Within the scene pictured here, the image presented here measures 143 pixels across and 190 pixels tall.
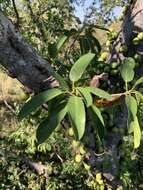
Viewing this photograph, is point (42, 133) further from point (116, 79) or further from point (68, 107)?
point (116, 79)

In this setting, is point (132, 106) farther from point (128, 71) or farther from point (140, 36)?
point (140, 36)

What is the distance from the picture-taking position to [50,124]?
1.30 m

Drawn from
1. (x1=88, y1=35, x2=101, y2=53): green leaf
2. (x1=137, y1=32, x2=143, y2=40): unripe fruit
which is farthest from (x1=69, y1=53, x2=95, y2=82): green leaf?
(x1=88, y1=35, x2=101, y2=53): green leaf

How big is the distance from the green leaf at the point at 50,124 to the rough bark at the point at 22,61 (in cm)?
23

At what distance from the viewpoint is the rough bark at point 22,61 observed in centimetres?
152

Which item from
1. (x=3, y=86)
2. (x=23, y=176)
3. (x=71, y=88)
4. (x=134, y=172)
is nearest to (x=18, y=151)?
(x=23, y=176)

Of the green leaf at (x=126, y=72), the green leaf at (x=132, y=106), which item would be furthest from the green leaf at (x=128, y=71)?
the green leaf at (x=132, y=106)

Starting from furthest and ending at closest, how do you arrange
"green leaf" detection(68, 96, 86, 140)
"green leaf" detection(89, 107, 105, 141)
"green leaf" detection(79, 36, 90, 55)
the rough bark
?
1. "green leaf" detection(79, 36, 90, 55)
2. the rough bark
3. "green leaf" detection(89, 107, 105, 141)
4. "green leaf" detection(68, 96, 86, 140)

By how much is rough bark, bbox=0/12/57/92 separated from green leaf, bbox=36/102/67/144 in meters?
0.23

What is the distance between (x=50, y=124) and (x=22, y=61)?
36cm

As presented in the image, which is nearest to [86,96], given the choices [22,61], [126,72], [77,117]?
[77,117]

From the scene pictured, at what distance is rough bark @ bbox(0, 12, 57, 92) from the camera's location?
152 centimetres

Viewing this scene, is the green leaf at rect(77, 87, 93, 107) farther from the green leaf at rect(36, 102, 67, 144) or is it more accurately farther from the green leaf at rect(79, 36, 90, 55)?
the green leaf at rect(79, 36, 90, 55)

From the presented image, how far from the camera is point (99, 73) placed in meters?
1.80
